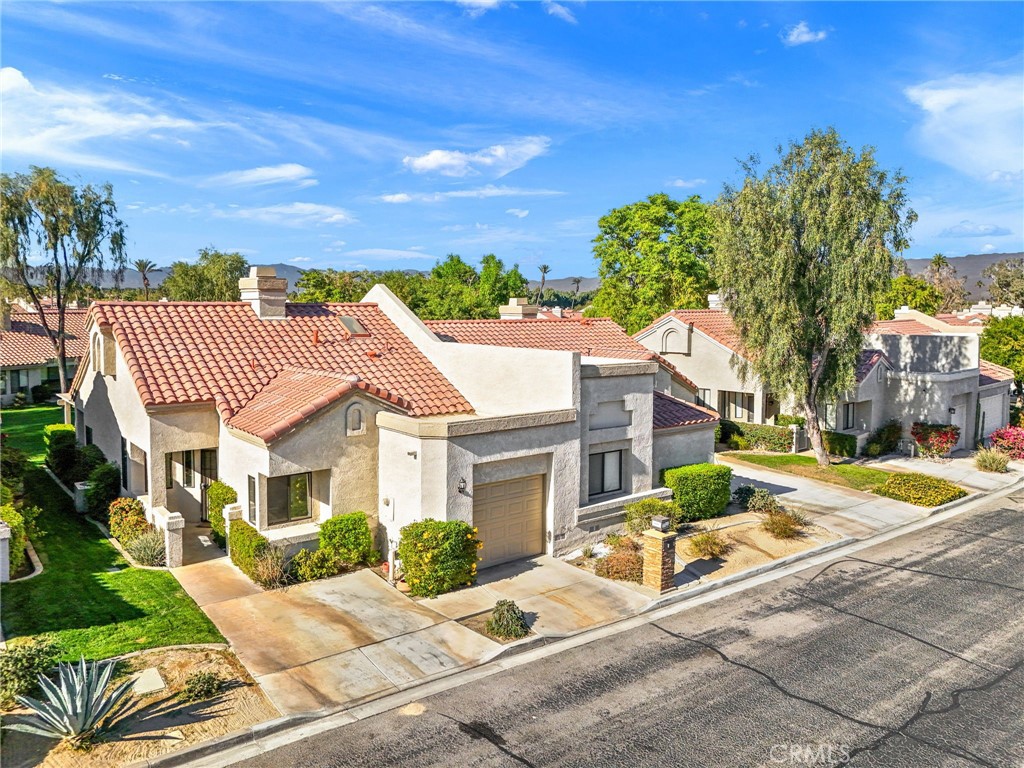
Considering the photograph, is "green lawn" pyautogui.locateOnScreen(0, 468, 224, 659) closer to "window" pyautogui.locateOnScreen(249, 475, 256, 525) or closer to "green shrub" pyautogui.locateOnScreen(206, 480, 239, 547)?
"green shrub" pyautogui.locateOnScreen(206, 480, 239, 547)

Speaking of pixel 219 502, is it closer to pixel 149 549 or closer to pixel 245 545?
pixel 149 549

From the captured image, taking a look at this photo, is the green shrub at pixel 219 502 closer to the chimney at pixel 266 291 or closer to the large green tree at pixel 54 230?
the chimney at pixel 266 291

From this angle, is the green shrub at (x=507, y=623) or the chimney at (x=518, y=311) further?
the chimney at (x=518, y=311)

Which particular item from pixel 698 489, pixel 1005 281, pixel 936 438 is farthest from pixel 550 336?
pixel 1005 281

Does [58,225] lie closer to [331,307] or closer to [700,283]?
[331,307]

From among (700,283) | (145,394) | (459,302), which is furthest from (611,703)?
(700,283)

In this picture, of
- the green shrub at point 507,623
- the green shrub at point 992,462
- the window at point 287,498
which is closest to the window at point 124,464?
the window at point 287,498

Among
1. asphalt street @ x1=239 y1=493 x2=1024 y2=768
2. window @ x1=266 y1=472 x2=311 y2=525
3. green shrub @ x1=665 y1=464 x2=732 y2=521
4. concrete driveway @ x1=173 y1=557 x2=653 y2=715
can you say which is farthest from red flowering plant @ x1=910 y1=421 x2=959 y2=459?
window @ x1=266 y1=472 x2=311 y2=525
